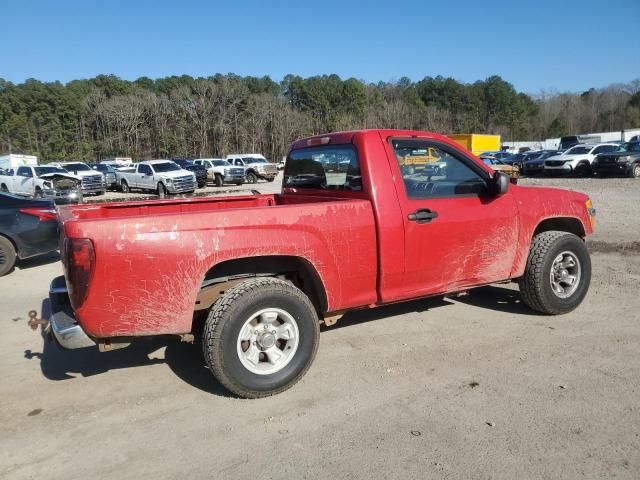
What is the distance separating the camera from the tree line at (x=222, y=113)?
→ 78.8 meters

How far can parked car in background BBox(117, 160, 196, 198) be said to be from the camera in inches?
1077

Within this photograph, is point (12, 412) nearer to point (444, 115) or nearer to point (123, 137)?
point (123, 137)

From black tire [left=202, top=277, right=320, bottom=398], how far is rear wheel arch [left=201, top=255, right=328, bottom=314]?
0.16 metres

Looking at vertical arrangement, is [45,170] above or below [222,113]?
below

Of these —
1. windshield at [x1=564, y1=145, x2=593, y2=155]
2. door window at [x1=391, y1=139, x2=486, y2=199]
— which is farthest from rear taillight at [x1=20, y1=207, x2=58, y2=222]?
windshield at [x1=564, y1=145, x2=593, y2=155]

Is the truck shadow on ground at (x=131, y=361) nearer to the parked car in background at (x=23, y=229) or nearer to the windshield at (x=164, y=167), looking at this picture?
the parked car in background at (x=23, y=229)

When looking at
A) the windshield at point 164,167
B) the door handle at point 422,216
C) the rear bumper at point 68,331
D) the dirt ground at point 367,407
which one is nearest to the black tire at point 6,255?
the dirt ground at point 367,407

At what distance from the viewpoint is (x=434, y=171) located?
4438mm

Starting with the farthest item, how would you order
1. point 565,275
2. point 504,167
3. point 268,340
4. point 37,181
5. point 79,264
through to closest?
point 504,167, point 37,181, point 565,275, point 268,340, point 79,264

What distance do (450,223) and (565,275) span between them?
1718mm

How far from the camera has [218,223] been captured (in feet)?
11.1

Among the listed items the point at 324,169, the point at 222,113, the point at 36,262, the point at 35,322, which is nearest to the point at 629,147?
the point at 324,169

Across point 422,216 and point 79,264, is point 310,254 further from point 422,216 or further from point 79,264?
point 79,264

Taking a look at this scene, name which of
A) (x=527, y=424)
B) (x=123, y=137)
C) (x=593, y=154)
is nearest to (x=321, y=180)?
(x=527, y=424)
